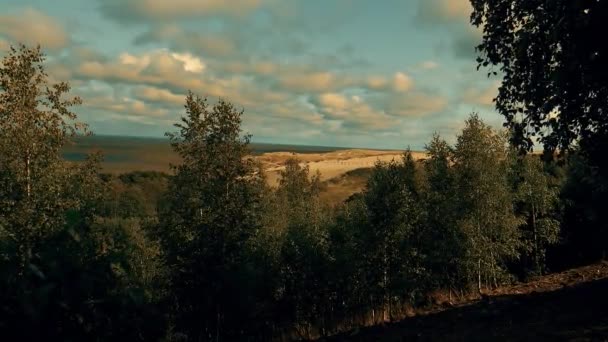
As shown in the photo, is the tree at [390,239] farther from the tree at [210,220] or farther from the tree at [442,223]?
the tree at [210,220]

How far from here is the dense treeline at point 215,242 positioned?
85.9 ft

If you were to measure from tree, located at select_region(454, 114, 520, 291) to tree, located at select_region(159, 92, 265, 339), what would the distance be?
21.1 metres

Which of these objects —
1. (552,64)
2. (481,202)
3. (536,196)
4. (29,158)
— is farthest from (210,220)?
(536,196)

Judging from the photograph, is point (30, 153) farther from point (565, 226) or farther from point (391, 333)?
point (565, 226)

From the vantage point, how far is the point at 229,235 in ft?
95.0

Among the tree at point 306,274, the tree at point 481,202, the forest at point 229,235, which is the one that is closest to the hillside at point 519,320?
the forest at point 229,235

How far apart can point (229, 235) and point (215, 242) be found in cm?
92

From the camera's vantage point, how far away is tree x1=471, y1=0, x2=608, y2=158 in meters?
12.3

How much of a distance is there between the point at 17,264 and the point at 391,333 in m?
20.2

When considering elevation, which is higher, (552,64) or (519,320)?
(552,64)

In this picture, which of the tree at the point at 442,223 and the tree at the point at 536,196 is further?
the tree at the point at 536,196

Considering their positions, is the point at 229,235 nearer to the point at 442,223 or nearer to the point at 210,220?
the point at 210,220

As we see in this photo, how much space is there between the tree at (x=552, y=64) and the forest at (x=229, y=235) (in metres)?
0.08

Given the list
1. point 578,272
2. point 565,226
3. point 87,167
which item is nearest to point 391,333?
point 578,272
